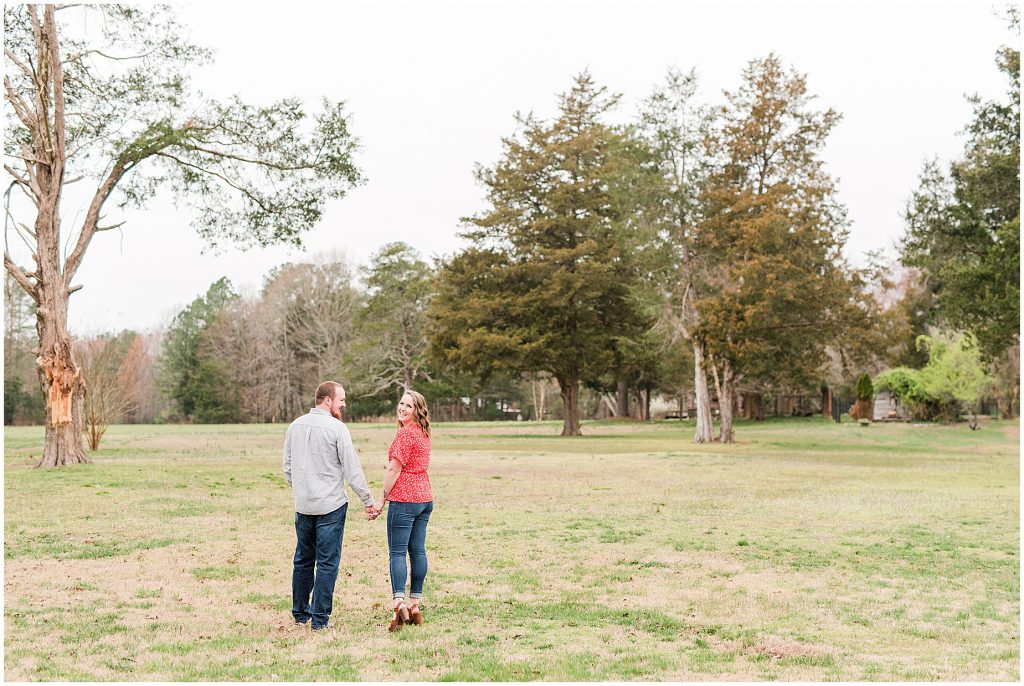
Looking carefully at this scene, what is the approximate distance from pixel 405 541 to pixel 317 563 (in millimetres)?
660

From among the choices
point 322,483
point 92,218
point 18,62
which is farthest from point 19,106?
point 322,483

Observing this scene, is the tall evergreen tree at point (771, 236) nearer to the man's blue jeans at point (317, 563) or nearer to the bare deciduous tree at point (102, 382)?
the bare deciduous tree at point (102, 382)

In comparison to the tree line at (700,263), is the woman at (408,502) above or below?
below

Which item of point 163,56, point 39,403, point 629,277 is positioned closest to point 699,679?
point 163,56

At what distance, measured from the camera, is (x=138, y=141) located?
23312mm

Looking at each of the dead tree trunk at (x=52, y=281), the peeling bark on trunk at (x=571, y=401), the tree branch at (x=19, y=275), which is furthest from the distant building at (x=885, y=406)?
the tree branch at (x=19, y=275)

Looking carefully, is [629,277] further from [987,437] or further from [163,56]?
[163,56]

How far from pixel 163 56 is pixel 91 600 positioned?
1973 centimetres

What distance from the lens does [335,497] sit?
7.03 meters

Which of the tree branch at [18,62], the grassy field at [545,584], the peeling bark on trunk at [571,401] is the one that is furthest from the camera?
the peeling bark on trunk at [571,401]

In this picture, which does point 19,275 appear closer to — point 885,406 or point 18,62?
point 18,62

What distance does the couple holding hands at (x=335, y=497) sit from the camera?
6996mm

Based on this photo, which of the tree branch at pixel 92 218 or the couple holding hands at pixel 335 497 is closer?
the couple holding hands at pixel 335 497

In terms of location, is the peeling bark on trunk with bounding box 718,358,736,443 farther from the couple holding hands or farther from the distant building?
the couple holding hands
